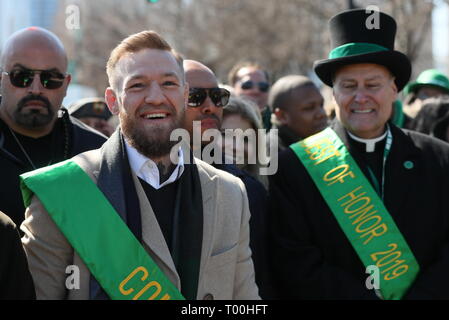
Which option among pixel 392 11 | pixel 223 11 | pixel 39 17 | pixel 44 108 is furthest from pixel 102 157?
pixel 39 17

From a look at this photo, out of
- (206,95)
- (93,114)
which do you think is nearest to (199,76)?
(206,95)

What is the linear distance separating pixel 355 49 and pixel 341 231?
1.03 m

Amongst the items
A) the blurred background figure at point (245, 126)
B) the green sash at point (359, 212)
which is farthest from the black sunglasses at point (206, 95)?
the green sash at point (359, 212)

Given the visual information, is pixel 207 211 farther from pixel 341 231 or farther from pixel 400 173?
pixel 400 173

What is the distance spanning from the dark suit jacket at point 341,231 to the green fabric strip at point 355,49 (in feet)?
1.82

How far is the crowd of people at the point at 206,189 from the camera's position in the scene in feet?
9.84

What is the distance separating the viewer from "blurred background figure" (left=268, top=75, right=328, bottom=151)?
19.4ft

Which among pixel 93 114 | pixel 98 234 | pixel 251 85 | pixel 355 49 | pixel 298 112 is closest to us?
pixel 98 234

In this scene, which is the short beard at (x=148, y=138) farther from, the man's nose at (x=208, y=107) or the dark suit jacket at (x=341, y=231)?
the man's nose at (x=208, y=107)

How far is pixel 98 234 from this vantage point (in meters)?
3.01

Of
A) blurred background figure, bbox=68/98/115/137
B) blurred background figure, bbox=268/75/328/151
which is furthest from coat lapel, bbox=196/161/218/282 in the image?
blurred background figure, bbox=68/98/115/137

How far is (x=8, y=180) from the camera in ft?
12.3

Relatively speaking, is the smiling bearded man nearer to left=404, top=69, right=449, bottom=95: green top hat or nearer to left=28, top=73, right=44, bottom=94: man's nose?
left=28, top=73, right=44, bottom=94: man's nose

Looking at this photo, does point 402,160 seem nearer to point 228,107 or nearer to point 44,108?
point 228,107
